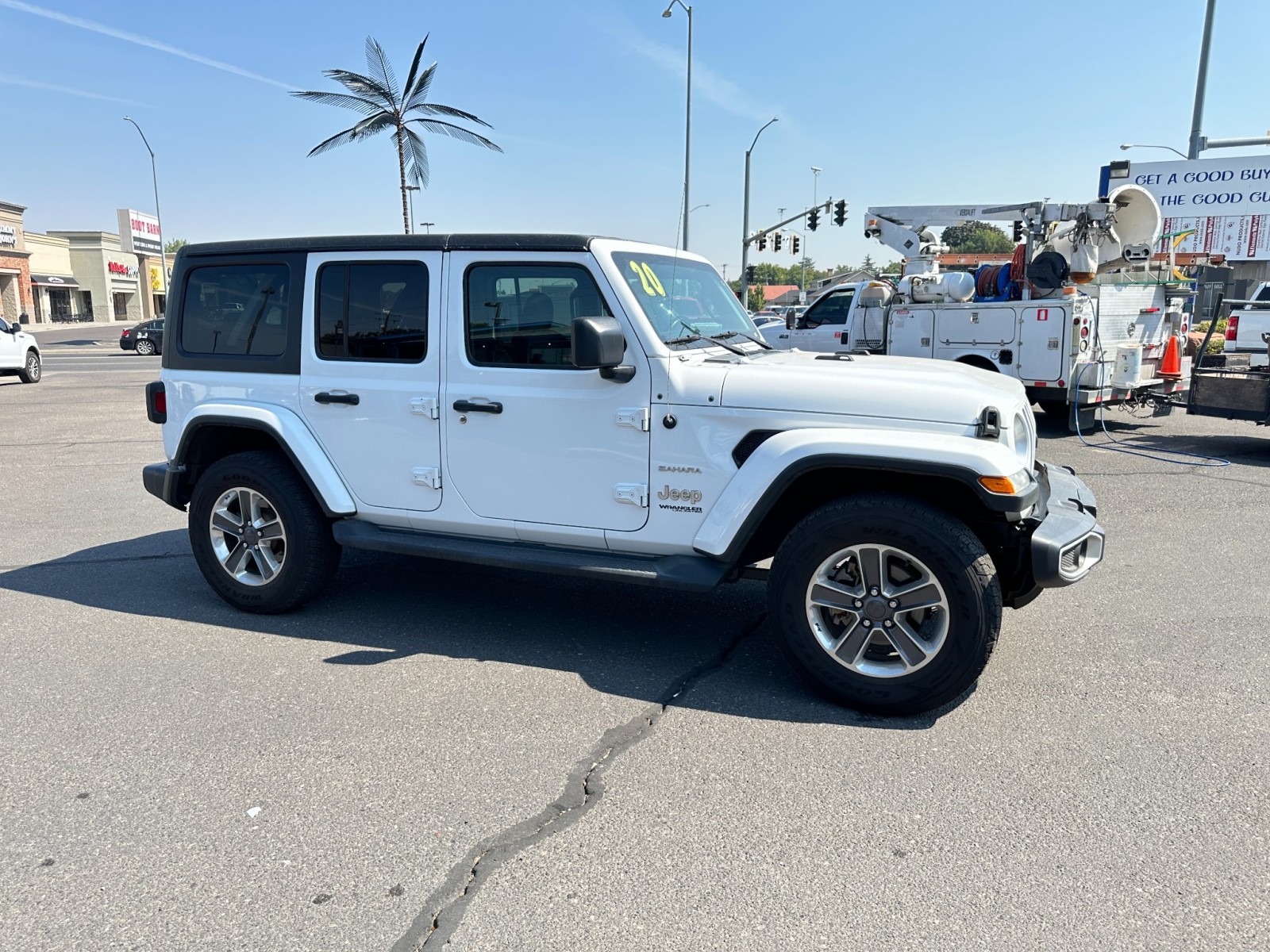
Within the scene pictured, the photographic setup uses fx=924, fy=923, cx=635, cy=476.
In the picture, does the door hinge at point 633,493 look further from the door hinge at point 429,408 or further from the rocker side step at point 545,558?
the door hinge at point 429,408

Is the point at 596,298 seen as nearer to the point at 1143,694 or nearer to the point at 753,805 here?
the point at 753,805

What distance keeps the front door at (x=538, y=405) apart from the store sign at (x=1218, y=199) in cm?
3109

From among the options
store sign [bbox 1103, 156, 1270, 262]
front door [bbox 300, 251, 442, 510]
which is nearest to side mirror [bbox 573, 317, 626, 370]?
front door [bbox 300, 251, 442, 510]

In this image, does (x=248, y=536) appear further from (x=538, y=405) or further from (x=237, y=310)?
(x=538, y=405)

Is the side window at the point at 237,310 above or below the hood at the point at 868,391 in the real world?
above

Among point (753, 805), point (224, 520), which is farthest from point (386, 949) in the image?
point (224, 520)

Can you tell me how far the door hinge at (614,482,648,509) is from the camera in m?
4.16

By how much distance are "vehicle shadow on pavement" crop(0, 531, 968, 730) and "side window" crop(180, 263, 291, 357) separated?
1466 millimetres

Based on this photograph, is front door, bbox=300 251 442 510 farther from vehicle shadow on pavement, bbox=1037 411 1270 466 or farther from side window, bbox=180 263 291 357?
vehicle shadow on pavement, bbox=1037 411 1270 466

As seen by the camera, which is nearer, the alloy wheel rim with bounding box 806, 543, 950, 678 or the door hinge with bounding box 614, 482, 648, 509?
the alloy wheel rim with bounding box 806, 543, 950, 678

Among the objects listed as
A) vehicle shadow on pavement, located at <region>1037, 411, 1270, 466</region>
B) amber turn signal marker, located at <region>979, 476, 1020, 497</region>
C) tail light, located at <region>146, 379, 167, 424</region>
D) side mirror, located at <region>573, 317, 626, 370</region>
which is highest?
side mirror, located at <region>573, 317, 626, 370</region>

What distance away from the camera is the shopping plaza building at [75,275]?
55.5 meters

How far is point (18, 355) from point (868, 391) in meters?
21.6

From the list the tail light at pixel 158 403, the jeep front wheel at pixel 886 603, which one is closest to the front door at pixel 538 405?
the jeep front wheel at pixel 886 603
